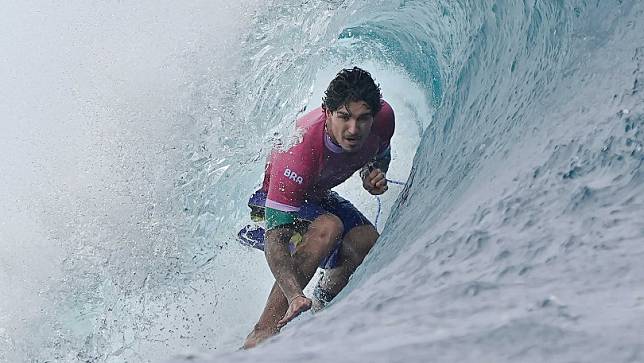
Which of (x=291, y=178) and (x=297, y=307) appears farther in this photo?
(x=291, y=178)

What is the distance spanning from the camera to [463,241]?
1.40 m

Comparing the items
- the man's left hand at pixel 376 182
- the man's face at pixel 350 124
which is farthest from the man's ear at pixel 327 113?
the man's left hand at pixel 376 182

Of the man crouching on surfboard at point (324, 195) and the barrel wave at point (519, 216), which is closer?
the barrel wave at point (519, 216)

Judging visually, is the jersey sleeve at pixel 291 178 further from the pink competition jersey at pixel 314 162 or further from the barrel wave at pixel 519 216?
the barrel wave at pixel 519 216

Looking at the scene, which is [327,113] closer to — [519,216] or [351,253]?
[351,253]

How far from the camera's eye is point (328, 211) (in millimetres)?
2650

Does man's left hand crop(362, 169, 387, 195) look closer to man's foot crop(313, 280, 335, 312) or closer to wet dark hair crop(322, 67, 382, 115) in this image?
wet dark hair crop(322, 67, 382, 115)

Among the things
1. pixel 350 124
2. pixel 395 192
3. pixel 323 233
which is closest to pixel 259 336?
pixel 323 233

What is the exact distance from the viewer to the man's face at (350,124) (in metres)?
2.39

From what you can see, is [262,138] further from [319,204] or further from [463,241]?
[463,241]

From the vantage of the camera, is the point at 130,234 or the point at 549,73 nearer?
the point at 549,73

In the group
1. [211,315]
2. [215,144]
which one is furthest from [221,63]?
[211,315]

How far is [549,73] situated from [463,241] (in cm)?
82

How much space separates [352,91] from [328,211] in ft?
1.58
